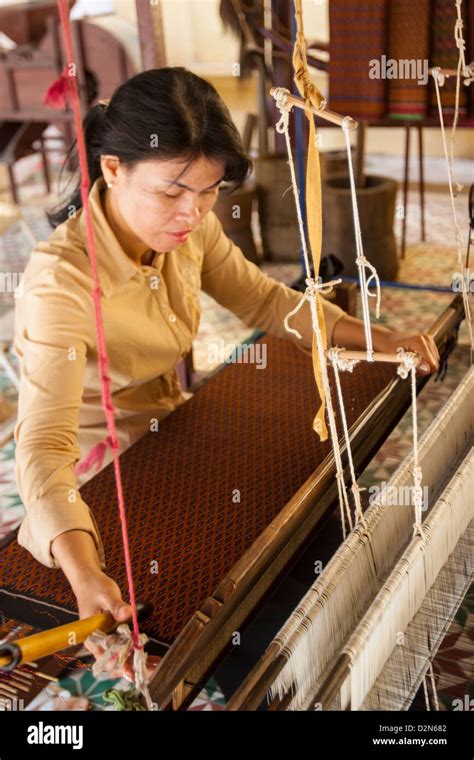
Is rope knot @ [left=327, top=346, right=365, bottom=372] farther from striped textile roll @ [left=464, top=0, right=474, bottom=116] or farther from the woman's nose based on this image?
striped textile roll @ [left=464, top=0, right=474, bottom=116]

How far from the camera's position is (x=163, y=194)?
1.44m

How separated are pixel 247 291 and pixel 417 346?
1.63 ft

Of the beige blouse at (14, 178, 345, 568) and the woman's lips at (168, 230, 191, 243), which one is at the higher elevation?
the woman's lips at (168, 230, 191, 243)

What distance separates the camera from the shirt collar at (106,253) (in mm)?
1608

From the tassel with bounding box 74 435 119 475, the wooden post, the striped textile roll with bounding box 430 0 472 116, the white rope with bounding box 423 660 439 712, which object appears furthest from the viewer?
the striped textile roll with bounding box 430 0 472 116

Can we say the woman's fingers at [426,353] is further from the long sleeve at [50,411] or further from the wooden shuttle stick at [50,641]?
the wooden shuttle stick at [50,641]

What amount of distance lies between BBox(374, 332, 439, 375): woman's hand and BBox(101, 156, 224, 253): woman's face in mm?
518

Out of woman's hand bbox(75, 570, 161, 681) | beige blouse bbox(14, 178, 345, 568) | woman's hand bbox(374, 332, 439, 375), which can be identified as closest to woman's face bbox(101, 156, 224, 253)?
beige blouse bbox(14, 178, 345, 568)

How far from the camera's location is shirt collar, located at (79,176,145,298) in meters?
1.61

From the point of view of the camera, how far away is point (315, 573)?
170 cm

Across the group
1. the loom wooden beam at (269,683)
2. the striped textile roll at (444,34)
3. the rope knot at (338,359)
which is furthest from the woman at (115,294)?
the striped textile roll at (444,34)

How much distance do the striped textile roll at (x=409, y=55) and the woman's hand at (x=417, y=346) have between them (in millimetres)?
1870
